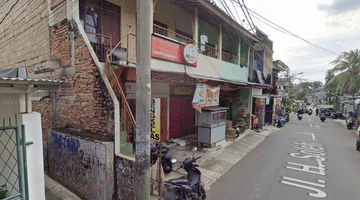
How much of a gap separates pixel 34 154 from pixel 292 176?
7436 mm

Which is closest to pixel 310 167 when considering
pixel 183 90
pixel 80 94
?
pixel 183 90

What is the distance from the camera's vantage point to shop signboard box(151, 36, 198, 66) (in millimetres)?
6285

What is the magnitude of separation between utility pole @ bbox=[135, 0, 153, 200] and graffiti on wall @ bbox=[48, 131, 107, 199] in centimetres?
158

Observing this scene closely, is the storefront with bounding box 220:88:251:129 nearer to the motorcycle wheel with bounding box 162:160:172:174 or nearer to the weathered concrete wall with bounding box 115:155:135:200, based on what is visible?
the motorcycle wheel with bounding box 162:160:172:174

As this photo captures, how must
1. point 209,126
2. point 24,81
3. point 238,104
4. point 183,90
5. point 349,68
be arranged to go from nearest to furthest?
point 24,81 → point 209,126 → point 183,90 → point 238,104 → point 349,68

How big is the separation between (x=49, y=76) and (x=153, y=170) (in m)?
4.93

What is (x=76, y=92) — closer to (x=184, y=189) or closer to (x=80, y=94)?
(x=80, y=94)

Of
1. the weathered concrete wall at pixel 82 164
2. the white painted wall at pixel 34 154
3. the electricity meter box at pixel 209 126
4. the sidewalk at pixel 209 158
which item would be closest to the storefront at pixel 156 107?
the weathered concrete wall at pixel 82 164

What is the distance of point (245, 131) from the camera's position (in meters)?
12.9

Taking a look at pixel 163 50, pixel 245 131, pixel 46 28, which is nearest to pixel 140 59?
pixel 163 50

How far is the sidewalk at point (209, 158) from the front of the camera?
16.9ft

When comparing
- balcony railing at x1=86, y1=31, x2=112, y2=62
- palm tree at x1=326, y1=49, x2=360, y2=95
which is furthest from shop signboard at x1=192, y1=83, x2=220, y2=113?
palm tree at x1=326, y1=49, x2=360, y2=95

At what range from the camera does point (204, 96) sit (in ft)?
25.2

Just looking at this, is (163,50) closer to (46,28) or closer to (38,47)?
(46,28)
